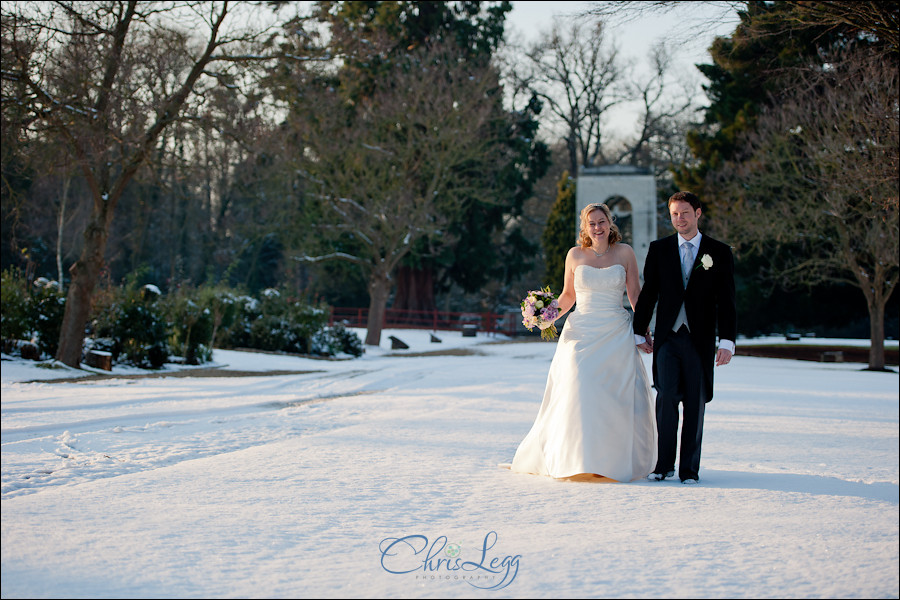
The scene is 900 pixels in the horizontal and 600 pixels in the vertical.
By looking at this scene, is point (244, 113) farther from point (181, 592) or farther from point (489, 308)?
point (489, 308)

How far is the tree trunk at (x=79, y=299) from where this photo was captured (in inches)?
651

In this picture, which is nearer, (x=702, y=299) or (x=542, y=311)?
(x=702, y=299)

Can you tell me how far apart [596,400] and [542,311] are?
1466 mm

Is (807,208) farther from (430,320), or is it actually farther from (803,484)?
(430,320)

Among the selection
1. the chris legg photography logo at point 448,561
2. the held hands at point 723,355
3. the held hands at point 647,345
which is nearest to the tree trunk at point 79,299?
the held hands at point 647,345

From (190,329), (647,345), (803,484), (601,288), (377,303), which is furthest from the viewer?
(377,303)

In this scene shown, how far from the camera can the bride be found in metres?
6.05

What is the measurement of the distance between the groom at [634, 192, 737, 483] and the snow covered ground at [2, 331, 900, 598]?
0.33m

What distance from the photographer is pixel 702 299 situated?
596 centimetres

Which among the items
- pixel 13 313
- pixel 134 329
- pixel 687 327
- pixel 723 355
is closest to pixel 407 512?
pixel 687 327

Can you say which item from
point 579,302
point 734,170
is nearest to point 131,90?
point 579,302

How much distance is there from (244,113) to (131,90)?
2.27 metres

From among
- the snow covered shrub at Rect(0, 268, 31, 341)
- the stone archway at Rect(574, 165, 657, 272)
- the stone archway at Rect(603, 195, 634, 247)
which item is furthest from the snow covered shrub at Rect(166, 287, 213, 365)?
the stone archway at Rect(603, 195, 634, 247)

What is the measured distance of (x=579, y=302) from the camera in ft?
21.7
